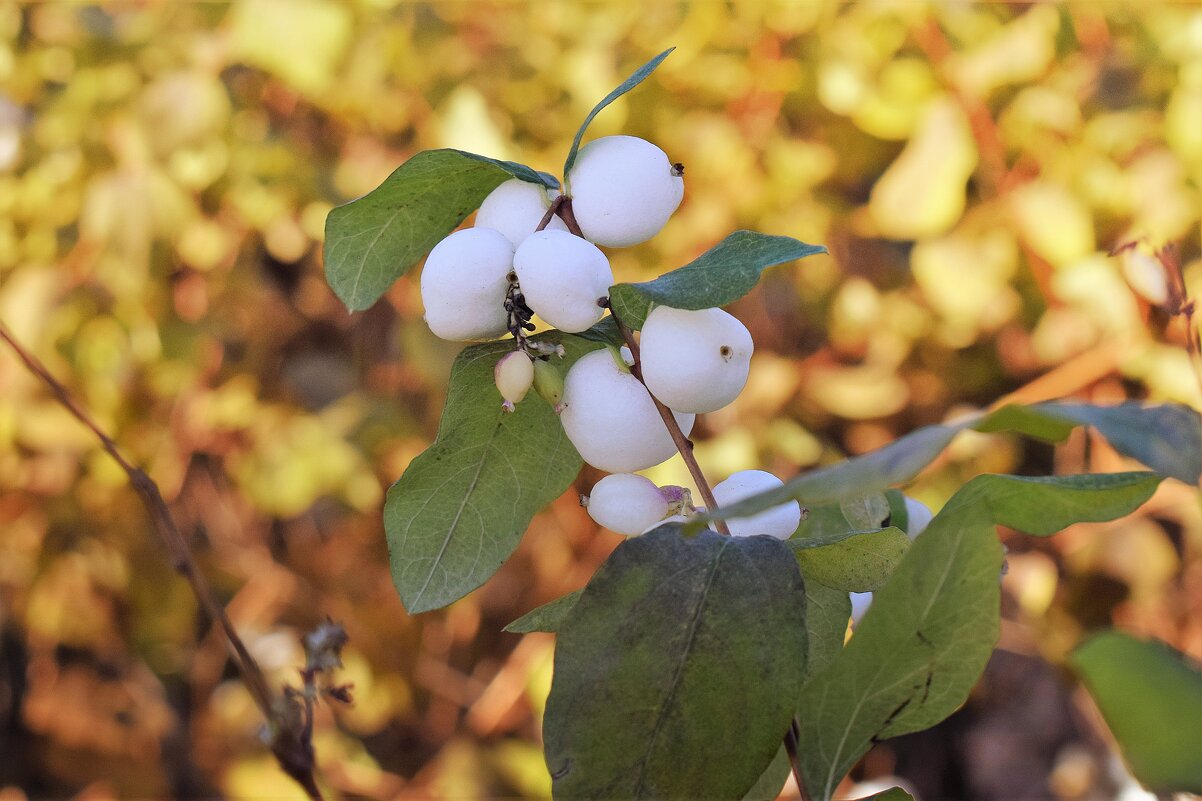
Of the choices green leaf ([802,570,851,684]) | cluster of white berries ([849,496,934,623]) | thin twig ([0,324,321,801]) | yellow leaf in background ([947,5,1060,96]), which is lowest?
yellow leaf in background ([947,5,1060,96])

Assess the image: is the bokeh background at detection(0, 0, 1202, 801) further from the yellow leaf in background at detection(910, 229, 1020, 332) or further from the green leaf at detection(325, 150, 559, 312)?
the green leaf at detection(325, 150, 559, 312)

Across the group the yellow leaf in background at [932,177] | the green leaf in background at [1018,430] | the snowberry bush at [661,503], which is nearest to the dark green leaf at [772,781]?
the snowberry bush at [661,503]

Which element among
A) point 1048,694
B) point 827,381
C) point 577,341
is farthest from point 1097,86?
point 577,341

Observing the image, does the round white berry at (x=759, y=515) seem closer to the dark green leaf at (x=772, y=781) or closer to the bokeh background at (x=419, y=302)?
the dark green leaf at (x=772, y=781)

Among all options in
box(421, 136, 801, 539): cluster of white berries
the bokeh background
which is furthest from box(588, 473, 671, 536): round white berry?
the bokeh background

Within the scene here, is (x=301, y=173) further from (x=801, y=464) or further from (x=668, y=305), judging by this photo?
(x=668, y=305)

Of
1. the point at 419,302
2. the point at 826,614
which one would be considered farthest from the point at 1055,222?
the point at 826,614

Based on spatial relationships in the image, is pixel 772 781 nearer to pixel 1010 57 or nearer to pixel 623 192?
pixel 623 192
